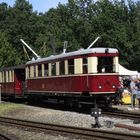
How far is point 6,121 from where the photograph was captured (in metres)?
22.8

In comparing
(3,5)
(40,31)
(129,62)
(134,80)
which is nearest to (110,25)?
(129,62)

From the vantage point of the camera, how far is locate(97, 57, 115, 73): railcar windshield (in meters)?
25.0

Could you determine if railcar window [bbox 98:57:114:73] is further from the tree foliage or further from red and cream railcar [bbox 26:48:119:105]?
the tree foliage

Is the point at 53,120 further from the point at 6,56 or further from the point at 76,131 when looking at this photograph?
the point at 6,56

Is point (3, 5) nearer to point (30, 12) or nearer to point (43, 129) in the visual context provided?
point (30, 12)

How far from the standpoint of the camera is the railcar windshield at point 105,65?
81.9 feet

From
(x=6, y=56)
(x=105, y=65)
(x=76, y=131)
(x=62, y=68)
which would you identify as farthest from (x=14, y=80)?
(x=6, y=56)

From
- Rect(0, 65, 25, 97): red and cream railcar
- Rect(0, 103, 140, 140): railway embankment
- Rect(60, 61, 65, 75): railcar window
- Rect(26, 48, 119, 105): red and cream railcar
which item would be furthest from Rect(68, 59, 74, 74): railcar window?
Rect(0, 65, 25, 97): red and cream railcar

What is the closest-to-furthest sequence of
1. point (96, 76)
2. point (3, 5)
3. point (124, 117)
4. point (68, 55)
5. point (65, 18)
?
Answer: point (124, 117)
point (96, 76)
point (68, 55)
point (65, 18)
point (3, 5)

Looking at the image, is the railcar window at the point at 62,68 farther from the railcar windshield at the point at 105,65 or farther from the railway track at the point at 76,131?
the railway track at the point at 76,131

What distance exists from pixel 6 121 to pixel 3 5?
87329mm

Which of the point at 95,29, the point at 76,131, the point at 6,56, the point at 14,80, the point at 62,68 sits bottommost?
the point at 76,131

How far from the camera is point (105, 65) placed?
25.2 m

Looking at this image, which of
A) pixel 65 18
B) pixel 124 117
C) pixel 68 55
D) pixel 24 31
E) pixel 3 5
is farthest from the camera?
pixel 3 5
